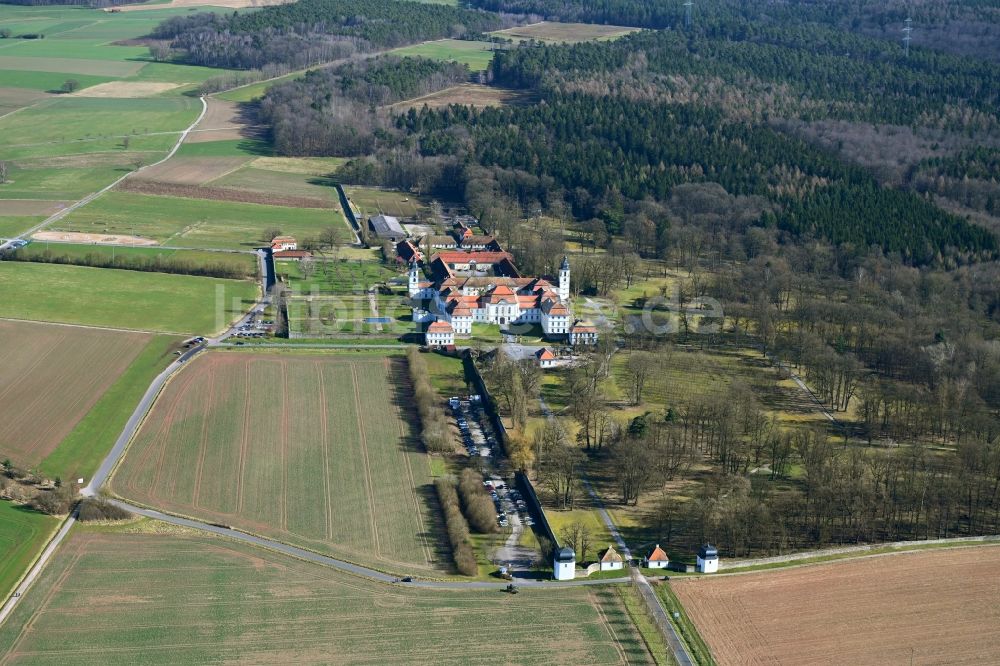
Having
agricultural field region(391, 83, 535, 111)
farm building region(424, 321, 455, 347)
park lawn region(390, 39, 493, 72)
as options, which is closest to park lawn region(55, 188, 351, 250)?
farm building region(424, 321, 455, 347)

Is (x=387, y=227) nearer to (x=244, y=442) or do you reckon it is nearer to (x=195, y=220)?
(x=195, y=220)

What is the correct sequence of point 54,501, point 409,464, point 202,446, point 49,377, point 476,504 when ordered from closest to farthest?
point 54,501, point 476,504, point 409,464, point 202,446, point 49,377

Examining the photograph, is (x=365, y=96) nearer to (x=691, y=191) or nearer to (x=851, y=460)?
(x=691, y=191)

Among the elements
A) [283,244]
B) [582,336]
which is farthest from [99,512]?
[283,244]

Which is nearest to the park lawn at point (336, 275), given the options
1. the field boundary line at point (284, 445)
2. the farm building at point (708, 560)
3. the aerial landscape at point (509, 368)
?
the aerial landscape at point (509, 368)

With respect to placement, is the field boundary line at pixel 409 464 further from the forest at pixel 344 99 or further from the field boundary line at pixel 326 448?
the forest at pixel 344 99

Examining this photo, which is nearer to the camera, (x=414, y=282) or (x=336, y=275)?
(x=414, y=282)

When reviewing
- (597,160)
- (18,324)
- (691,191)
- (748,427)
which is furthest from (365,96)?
(748,427)
